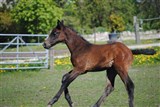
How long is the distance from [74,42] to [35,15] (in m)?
26.5

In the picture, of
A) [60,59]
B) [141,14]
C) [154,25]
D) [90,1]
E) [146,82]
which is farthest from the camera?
[141,14]

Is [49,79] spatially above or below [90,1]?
below

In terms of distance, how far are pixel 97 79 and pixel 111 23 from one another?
32488 millimetres

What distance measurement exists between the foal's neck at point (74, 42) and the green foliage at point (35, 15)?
25259mm

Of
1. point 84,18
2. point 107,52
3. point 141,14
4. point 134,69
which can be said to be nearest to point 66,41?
point 107,52

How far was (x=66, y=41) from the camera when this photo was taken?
7.27m

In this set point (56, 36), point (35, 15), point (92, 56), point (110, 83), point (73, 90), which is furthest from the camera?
point (35, 15)

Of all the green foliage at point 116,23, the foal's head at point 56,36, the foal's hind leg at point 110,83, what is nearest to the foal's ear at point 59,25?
the foal's head at point 56,36

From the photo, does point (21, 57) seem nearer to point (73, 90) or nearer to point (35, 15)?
point (73, 90)

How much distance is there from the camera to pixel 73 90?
10375 mm

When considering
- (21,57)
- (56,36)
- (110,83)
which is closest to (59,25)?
(56,36)

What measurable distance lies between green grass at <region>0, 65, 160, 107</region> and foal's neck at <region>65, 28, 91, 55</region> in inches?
53.6

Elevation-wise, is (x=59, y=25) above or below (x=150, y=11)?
above

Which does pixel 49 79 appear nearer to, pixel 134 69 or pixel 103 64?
pixel 134 69
